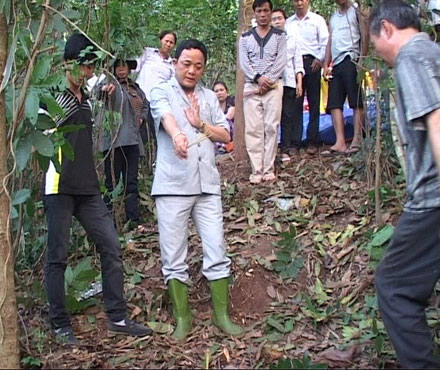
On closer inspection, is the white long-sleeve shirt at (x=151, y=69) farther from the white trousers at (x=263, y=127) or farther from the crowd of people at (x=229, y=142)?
the white trousers at (x=263, y=127)

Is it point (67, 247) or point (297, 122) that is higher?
point (297, 122)

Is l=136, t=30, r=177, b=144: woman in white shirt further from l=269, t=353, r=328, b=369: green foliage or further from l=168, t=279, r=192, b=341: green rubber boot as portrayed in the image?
l=269, t=353, r=328, b=369: green foliage

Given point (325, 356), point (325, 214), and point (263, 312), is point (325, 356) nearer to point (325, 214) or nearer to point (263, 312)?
point (263, 312)

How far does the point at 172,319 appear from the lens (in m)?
5.07

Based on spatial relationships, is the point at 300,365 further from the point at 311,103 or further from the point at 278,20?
the point at 278,20

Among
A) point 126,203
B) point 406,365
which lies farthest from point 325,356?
point 126,203

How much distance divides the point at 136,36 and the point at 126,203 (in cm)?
161

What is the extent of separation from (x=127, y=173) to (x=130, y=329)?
96.8 inches

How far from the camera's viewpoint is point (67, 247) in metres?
4.58

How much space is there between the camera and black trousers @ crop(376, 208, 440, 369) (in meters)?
3.52

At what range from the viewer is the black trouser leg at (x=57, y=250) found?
4.50 metres

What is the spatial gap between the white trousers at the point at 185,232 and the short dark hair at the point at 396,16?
5.80 ft

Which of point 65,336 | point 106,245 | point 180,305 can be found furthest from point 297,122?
point 65,336

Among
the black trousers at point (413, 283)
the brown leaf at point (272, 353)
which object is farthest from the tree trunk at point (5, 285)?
the black trousers at point (413, 283)
